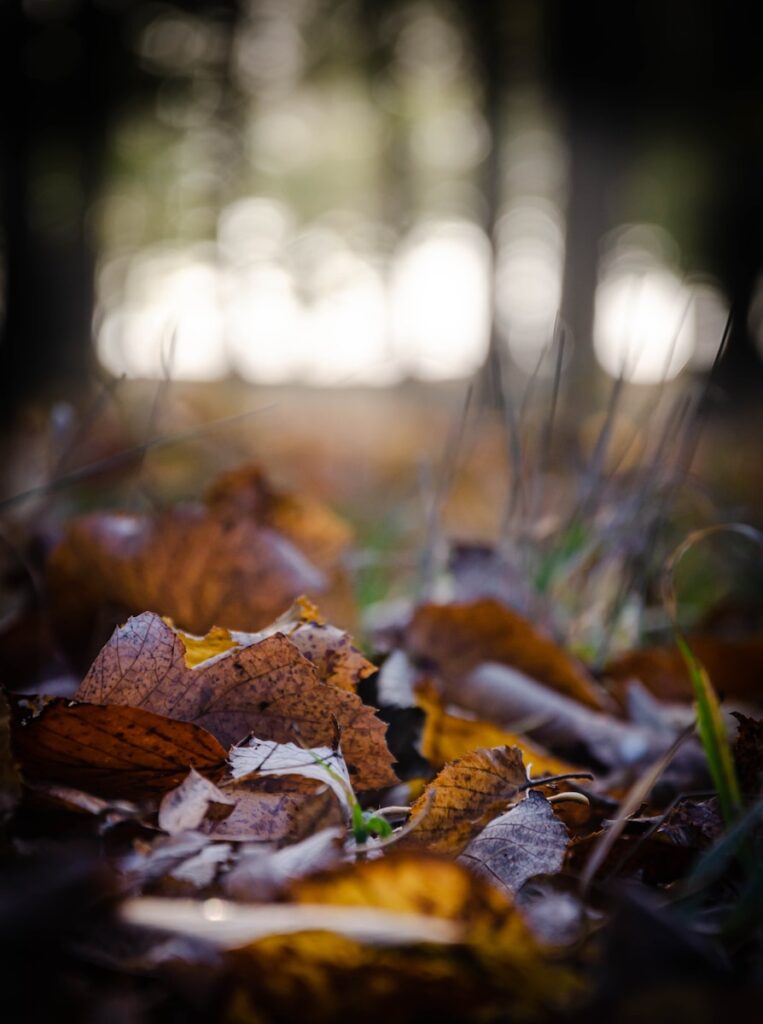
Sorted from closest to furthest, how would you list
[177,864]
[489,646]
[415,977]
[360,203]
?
[415,977], [177,864], [489,646], [360,203]

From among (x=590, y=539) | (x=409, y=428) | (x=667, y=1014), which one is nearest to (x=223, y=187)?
(x=409, y=428)

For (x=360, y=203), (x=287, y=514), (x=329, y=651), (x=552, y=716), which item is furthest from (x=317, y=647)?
(x=360, y=203)

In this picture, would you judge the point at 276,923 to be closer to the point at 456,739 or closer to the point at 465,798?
the point at 465,798

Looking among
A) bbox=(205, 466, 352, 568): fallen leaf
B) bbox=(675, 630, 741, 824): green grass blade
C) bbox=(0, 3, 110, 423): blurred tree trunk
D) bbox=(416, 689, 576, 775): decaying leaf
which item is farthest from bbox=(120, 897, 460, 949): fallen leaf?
bbox=(0, 3, 110, 423): blurred tree trunk

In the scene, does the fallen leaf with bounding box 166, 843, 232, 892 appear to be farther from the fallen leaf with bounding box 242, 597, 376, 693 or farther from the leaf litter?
the fallen leaf with bounding box 242, 597, 376, 693

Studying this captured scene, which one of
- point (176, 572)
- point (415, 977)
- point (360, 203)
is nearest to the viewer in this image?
point (415, 977)

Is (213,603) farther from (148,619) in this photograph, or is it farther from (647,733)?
(647,733)

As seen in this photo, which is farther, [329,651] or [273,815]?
[329,651]
